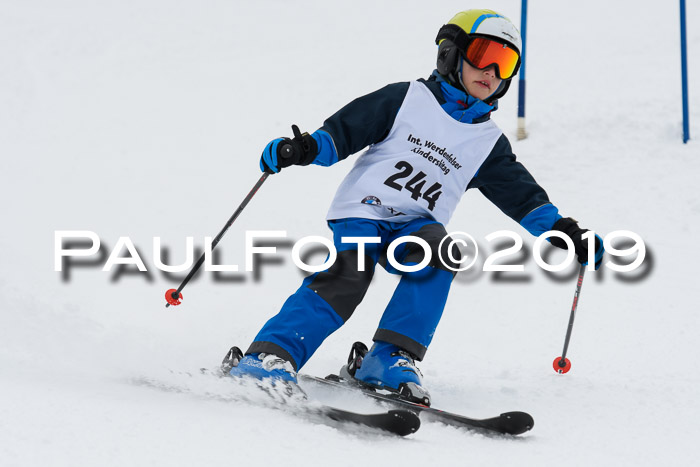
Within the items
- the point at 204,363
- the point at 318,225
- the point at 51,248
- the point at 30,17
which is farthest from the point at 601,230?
the point at 30,17

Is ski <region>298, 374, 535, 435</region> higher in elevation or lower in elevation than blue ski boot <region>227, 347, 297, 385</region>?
lower

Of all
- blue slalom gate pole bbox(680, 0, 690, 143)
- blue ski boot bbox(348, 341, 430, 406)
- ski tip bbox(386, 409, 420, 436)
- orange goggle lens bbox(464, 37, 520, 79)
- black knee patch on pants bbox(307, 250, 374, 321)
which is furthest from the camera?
blue slalom gate pole bbox(680, 0, 690, 143)

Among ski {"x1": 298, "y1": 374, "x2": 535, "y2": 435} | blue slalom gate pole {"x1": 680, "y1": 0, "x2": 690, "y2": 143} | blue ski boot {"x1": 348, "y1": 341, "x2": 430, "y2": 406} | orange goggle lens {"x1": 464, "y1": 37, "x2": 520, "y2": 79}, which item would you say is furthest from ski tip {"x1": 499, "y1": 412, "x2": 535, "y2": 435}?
blue slalom gate pole {"x1": 680, "y1": 0, "x2": 690, "y2": 143}

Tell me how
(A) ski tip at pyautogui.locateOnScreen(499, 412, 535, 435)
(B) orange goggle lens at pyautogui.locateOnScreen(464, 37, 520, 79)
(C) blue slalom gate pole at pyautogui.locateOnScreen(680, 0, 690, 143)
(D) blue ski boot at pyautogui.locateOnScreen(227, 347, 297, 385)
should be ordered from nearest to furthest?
(A) ski tip at pyautogui.locateOnScreen(499, 412, 535, 435) → (D) blue ski boot at pyautogui.locateOnScreen(227, 347, 297, 385) → (B) orange goggle lens at pyautogui.locateOnScreen(464, 37, 520, 79) → (C) blue slalom gate pole at pyautogui.locateOnScreen(680, 0, 690, 143)

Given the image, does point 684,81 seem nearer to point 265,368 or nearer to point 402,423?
point 265,368

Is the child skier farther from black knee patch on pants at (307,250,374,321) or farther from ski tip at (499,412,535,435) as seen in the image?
ski tip at (499,412,535,435)

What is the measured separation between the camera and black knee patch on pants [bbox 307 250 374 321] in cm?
287

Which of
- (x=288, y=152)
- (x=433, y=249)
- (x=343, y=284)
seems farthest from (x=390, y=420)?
(x=288, y=152)

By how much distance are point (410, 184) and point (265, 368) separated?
3.37ft

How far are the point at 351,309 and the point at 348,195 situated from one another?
54 centimetres

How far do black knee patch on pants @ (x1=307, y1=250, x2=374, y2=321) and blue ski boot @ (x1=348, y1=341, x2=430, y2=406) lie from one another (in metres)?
0.20

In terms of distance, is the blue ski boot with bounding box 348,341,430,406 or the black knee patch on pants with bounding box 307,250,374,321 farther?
the black knee patch on pants with bounding box 307,250,374,321

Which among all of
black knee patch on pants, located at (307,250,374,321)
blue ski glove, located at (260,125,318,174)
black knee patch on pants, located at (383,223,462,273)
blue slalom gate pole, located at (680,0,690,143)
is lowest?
black knee patch on pants, located at (307,250,374,321)

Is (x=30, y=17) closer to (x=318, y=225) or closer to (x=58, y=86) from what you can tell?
(x=58, y=86)
